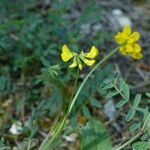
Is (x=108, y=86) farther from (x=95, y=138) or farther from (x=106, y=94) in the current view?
(x=95, y=138)

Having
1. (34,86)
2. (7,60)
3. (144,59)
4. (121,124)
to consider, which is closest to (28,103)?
(34,86)

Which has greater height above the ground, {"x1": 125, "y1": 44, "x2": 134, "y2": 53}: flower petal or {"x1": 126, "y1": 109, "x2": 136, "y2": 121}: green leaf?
{"x1": 125, "y1": 44, "x2": 134, "y2": 53}: flower petal

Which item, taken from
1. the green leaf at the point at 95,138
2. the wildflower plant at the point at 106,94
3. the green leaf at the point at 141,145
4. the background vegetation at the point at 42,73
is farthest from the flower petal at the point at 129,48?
the green leaf at the point at 141,145

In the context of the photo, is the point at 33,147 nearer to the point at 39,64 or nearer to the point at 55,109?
the point at 55,109

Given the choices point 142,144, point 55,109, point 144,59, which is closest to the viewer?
point 142,144

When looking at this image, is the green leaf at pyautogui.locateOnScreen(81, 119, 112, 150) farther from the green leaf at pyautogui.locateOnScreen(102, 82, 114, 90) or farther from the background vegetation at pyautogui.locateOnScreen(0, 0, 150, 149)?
the green leaf at pyautogui.locateOnScreen(102, 82, 114, 90)

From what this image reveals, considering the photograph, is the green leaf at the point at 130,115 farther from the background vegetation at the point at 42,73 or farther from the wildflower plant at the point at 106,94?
the background vegetation at the point at 42,73

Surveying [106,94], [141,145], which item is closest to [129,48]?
[106,94]

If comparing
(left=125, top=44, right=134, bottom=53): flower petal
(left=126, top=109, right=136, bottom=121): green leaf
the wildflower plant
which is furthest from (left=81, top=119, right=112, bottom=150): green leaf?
(left=125, top=44, right=134, bottom=53): flower petal
